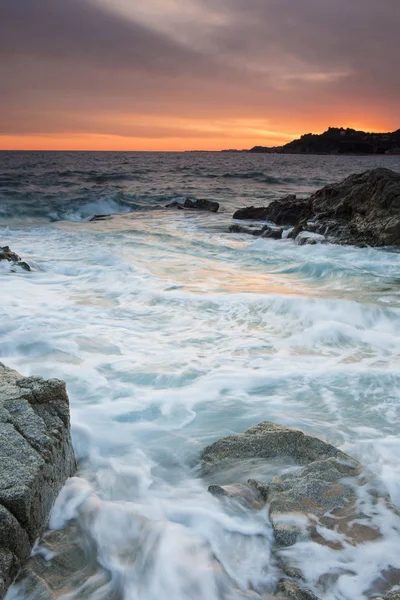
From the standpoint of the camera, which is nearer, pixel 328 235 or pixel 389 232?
pixel 389 232

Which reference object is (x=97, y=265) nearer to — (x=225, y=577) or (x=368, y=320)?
(x=368, y=320)

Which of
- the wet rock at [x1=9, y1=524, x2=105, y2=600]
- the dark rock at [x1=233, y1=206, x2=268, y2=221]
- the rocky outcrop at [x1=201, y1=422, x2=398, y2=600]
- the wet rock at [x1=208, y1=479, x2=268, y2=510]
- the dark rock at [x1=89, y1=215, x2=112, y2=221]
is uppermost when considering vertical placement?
the dark rock at [x1=233, y1=206, x2=268, y2=221]

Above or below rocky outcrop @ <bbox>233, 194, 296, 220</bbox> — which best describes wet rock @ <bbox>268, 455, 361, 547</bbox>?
below

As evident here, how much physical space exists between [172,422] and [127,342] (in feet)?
5.79

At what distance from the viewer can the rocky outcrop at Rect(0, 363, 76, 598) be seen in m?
2.02

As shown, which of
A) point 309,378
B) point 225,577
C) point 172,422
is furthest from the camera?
point 309,378

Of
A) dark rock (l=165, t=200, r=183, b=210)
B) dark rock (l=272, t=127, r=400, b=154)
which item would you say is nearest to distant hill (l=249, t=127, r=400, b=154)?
dark rock (l=272, t=127, r=400, b=154)

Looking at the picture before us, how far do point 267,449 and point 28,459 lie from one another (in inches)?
58.9

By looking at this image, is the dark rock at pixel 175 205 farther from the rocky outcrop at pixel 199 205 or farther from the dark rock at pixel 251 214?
the dark rock at pixel 251 214

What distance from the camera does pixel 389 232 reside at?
36.0 ft

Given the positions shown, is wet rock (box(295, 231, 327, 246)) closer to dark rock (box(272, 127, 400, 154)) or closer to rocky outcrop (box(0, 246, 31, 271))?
rocky outcrop (box(0, 246, 31, 271))

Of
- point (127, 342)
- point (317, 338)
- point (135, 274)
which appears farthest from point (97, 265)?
point (317, 338)

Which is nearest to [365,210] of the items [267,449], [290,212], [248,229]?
[248,229]

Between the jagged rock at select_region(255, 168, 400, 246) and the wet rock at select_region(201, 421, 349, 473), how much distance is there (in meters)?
8.87
